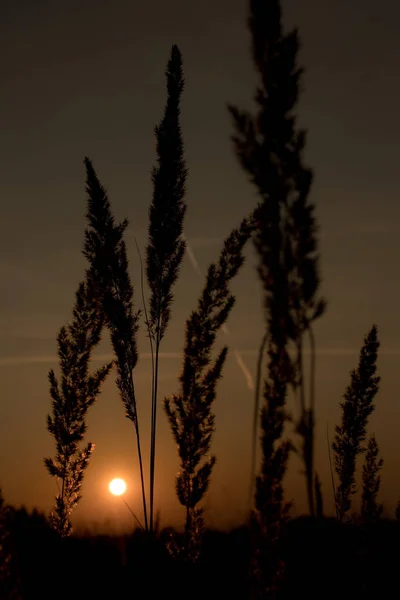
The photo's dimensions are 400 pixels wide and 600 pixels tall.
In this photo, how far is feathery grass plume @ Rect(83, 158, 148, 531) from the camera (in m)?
7.53

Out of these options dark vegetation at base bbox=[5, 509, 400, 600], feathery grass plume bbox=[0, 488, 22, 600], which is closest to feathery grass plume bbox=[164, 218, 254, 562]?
dark vegetation at base bbox=[5, 509, 400, 600]

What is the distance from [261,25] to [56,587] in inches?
164

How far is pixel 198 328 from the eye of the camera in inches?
241

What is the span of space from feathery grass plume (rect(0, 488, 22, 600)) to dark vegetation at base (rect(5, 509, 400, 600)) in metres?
0.62

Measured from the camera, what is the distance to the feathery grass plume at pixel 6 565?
367cm

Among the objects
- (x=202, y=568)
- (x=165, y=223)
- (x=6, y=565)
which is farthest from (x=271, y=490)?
(x=165, y=223)

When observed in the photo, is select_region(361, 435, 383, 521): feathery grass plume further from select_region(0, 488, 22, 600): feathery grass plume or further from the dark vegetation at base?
select_region(0, 488, 22, 600): feathery grass plume

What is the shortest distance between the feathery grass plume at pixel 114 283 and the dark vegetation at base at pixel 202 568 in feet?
3.92

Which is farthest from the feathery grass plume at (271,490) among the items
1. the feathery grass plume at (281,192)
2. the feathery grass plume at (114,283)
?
the feathery grass plume at (114,283)

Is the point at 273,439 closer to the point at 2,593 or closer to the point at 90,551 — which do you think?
the point at 2,593

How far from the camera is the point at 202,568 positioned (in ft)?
19.8

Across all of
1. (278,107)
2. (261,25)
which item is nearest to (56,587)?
(278,107)

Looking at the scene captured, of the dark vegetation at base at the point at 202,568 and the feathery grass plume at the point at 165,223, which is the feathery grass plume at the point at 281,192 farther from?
the feathery grass plume at the point at 165,223

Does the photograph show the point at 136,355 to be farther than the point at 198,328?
Yes
